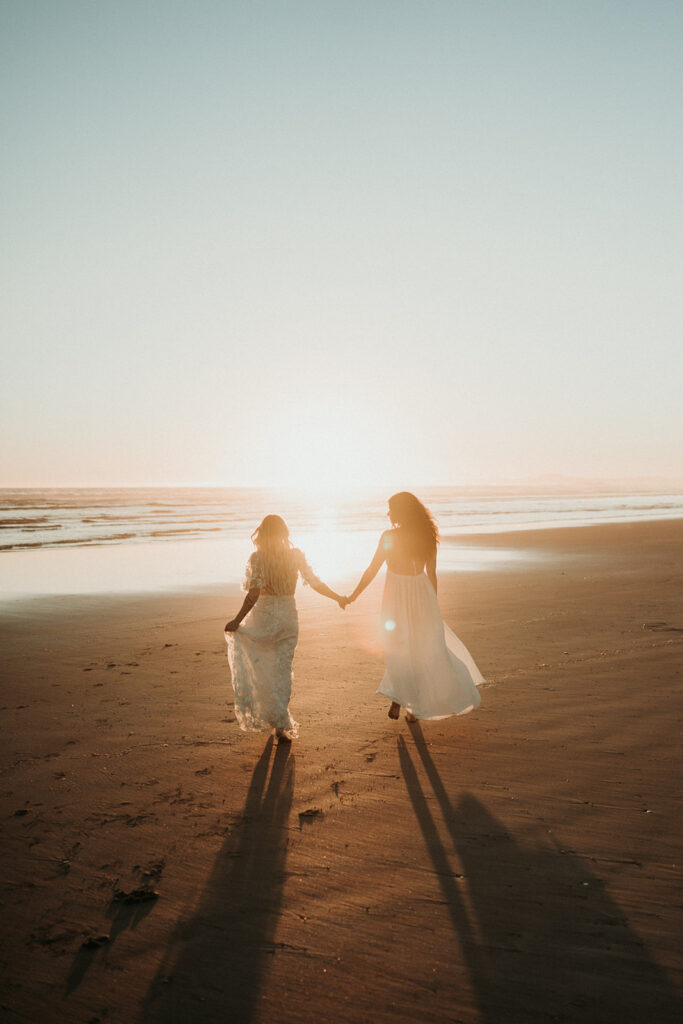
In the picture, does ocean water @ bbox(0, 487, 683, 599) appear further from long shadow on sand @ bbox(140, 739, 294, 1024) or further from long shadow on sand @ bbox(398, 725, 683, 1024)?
long shadow on sand @ bbox(398, 725, 683, 1024)

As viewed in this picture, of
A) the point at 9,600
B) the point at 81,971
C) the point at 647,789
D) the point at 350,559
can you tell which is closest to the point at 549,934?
the point at 647,789

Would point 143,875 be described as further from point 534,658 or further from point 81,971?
point 534,658

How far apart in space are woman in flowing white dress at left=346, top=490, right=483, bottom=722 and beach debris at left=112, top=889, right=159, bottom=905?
2.87 m

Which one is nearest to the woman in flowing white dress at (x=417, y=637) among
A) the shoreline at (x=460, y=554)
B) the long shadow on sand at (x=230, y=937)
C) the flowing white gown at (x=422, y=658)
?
the flowing white gown at (x=422, y=658)

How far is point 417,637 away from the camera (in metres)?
6.20

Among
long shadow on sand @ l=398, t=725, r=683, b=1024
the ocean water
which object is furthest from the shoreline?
long shadow on sand @ l=398, t=725, r=683, b=1024

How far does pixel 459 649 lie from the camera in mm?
6301

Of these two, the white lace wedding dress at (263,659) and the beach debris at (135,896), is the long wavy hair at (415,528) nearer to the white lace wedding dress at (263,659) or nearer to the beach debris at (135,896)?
the white lace wedding dress at (263,659)

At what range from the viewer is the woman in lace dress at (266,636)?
234 inches

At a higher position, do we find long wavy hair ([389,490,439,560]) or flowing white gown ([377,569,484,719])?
long wavy hair ([389,490,439,560])

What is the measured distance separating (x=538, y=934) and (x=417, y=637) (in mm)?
3094

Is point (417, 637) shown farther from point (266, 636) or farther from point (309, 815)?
point (309, 815)

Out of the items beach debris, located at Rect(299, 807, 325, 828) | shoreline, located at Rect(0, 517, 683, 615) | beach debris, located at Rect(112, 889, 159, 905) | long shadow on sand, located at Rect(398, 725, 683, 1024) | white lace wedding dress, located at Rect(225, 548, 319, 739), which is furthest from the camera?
shoreline, located at Rect(0, 517, 683, 615)

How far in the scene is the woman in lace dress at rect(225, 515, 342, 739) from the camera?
234 inches
